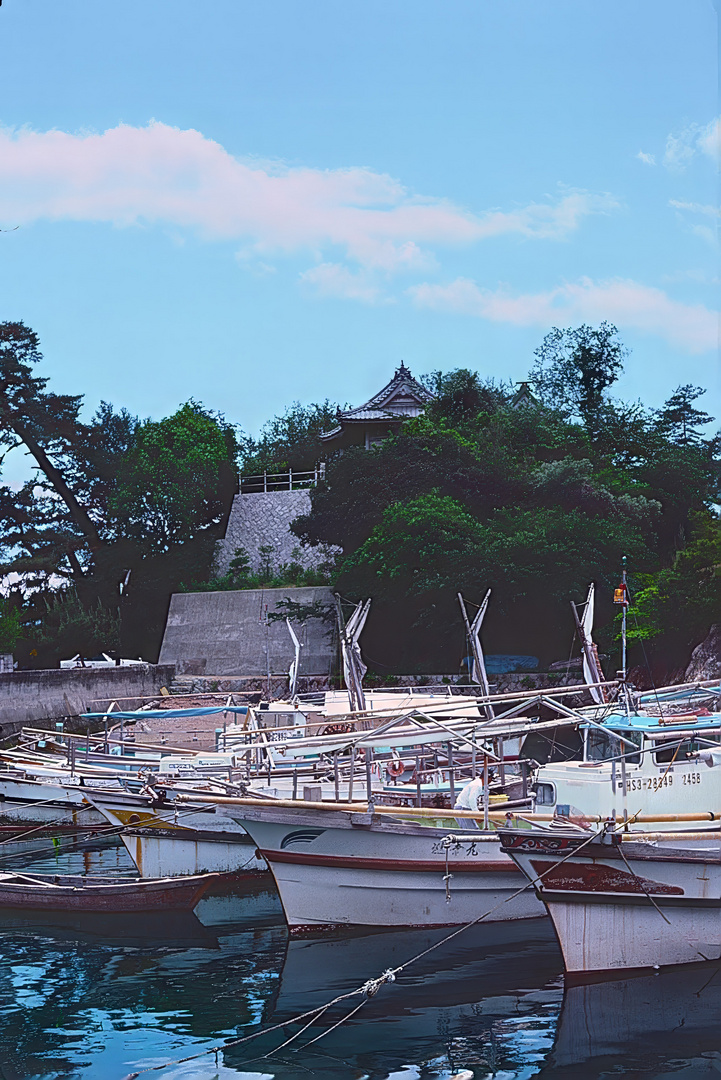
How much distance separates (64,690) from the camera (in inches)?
1289

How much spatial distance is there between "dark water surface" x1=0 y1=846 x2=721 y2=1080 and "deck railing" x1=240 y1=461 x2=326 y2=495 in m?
33.1

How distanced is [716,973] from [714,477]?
29439 millimetres

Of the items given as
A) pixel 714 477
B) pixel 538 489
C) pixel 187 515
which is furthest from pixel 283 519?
pixel 714 477

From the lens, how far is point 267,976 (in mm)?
11992

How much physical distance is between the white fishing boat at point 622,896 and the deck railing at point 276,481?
117 ft

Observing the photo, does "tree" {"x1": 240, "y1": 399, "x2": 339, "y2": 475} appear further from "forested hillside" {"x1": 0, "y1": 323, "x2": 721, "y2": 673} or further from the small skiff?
the small skiff

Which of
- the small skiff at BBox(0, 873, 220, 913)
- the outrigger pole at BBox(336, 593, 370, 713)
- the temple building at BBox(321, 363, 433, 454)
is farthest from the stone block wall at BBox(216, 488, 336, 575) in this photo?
the small skiff at BBox(0, 873, 220, 913)

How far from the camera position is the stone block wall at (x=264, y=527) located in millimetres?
44500

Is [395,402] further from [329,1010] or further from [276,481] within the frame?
[329,1010]

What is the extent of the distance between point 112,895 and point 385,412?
32.1 metres

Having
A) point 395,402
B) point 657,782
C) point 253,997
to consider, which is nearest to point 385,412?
point 395,402

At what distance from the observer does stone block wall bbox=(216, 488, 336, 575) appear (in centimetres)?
4450

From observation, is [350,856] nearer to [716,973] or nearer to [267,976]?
[267,976]

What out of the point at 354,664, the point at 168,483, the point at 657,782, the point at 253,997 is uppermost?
the point at 168,483
